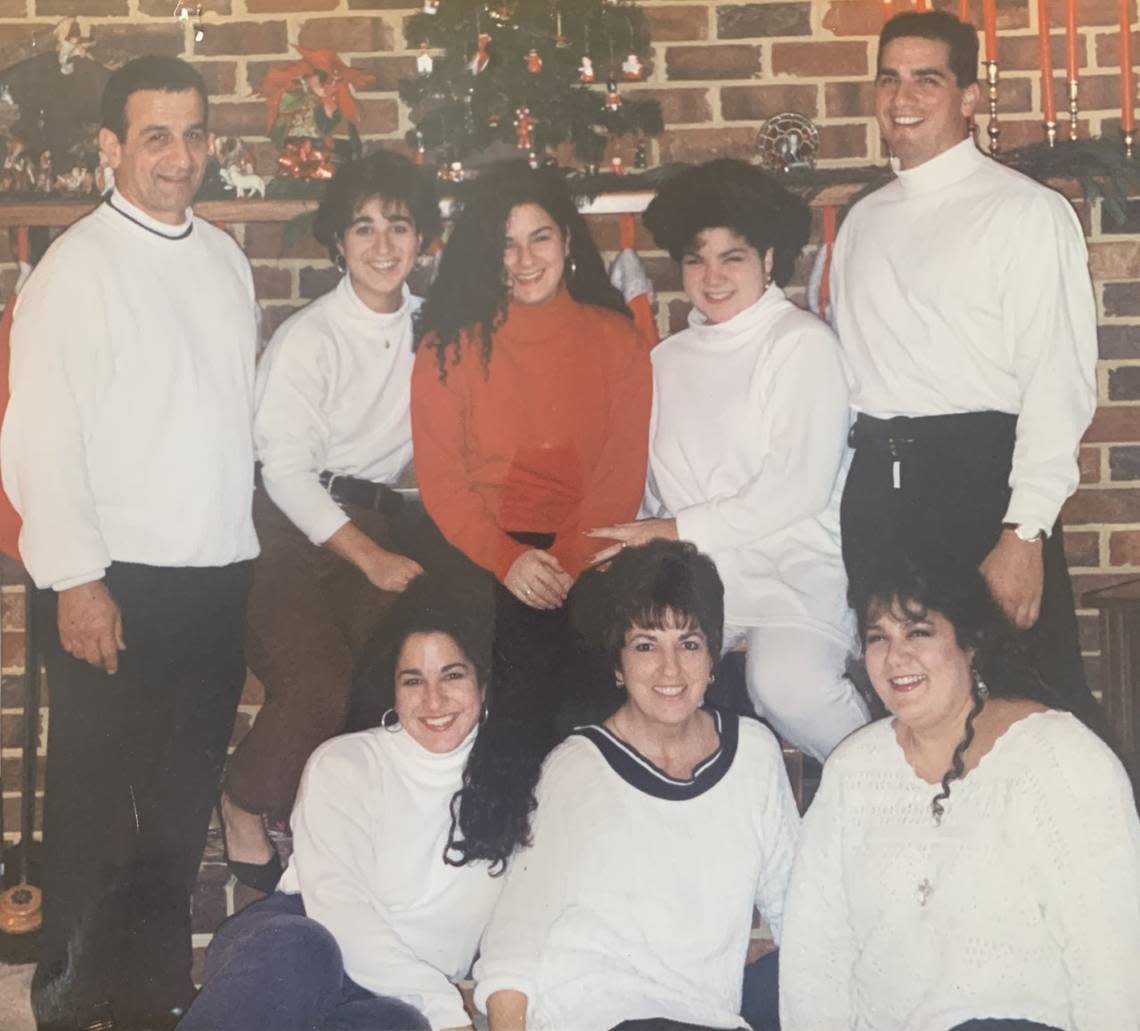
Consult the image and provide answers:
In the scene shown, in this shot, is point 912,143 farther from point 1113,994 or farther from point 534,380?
point 1113,994

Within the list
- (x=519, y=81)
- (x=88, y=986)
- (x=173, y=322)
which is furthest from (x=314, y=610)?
(x=519, y=81)

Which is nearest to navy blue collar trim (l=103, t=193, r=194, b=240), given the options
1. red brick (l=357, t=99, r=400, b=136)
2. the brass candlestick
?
red brick (l=357, t=99, r=400, b=136)

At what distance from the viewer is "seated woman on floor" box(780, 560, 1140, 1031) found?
1.75 metres

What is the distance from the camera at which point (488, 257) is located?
2139 millimetres

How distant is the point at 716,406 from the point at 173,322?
0.80m

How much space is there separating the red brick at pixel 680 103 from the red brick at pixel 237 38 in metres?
0.55

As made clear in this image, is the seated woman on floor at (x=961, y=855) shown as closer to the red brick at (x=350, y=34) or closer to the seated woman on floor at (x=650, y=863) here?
the seated woman on floor at (x=650, y=863)

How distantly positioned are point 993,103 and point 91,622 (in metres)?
1.51

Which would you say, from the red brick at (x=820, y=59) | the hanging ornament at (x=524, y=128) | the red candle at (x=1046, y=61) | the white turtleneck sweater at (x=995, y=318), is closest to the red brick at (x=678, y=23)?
the red brick at (x=820, y=59)

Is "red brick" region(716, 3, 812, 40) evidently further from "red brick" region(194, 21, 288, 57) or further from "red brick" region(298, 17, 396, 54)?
"red brick" region(194, 21, 288, 57)

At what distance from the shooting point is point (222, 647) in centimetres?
217

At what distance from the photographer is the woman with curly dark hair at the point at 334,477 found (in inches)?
84.8

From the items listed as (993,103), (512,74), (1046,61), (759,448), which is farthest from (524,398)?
(1046,61)

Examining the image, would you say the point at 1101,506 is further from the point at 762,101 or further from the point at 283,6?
the point at 283,6
